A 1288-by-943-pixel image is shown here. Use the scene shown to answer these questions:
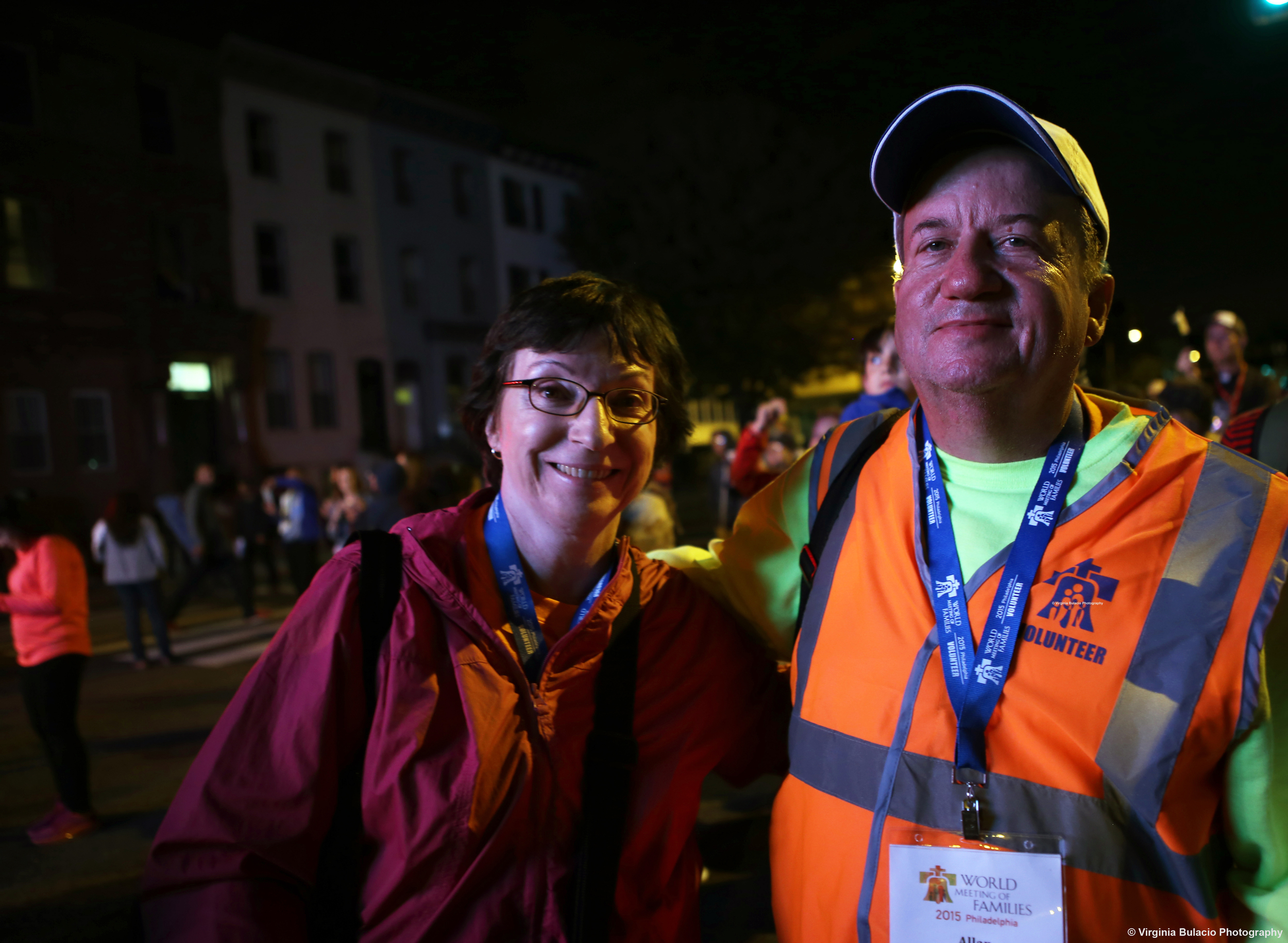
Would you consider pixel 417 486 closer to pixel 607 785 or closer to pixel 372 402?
pixel 607 785

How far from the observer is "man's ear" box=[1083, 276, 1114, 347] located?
181 centimetres

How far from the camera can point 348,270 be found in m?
24.8

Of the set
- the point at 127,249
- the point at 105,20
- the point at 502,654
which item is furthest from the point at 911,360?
the point at 105,20

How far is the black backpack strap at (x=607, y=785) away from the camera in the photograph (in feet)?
5.89

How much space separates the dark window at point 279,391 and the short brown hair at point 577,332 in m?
22.1

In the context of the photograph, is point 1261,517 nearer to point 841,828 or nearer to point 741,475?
point 841,828

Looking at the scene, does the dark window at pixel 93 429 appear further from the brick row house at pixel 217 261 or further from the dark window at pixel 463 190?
the dark window at pixel 463 190

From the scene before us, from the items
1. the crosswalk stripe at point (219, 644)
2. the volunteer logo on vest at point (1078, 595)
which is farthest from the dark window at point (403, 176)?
the volunteer logo on vest at point (1078, 595)

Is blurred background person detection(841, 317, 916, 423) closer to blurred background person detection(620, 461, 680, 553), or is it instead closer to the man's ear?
blurred background person detection(620, 461, 680, 553)

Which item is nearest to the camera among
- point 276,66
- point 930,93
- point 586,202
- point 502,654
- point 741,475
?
point 930,93

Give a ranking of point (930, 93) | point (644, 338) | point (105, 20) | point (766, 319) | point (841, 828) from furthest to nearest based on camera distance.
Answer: point (766, 319) < point (105, 20) < point (644, 338) < point (930, 93) < point (841, 828)

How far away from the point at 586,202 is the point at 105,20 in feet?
46.2

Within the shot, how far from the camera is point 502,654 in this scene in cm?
187

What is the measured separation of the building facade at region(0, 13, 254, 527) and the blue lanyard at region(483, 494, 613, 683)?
19173mm
